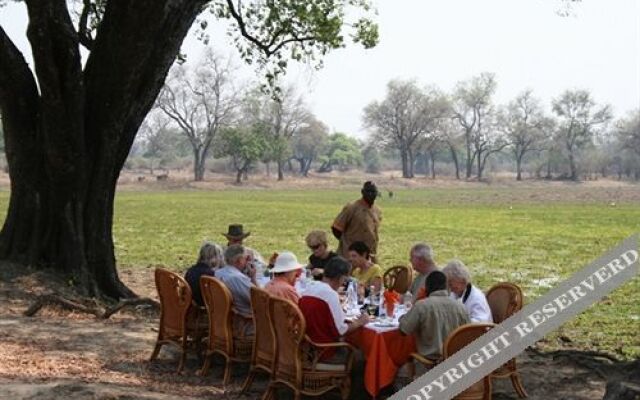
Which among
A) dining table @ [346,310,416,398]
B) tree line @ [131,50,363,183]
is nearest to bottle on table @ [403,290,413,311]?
dining table @ [346,310,416,398]

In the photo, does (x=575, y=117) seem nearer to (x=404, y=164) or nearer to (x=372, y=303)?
(x=404, y=164)

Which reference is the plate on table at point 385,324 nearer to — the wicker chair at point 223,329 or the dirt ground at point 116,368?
the dirt ground at point 116,368

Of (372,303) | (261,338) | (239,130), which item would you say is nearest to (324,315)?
(261,338)

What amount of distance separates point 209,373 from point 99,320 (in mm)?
3081

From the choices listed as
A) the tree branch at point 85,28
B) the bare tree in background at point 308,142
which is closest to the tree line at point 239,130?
the bare tree in background at point 308,142

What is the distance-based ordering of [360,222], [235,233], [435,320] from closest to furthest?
[435,320]
[235,233]
[360,222]

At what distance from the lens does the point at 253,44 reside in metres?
16.0

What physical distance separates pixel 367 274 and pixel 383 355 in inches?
88.5

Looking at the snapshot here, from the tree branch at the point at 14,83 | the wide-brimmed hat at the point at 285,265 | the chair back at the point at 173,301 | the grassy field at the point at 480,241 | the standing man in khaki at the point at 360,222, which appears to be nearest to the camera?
the wide-brimmed hat at the point at 285,265

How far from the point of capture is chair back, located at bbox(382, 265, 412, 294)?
28.5ft

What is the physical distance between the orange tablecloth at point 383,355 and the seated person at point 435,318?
200mm

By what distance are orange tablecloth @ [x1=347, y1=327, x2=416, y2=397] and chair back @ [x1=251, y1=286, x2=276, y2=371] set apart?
731 mm

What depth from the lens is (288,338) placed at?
587cm

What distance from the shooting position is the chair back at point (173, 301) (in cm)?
727
